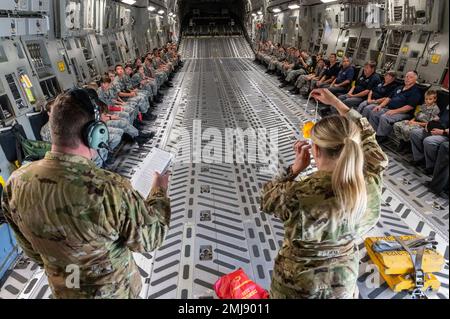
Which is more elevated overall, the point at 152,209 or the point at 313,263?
the point at 152,209

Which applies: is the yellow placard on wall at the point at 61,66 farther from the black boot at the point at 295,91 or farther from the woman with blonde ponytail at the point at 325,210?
the black boot at the point at 295,91

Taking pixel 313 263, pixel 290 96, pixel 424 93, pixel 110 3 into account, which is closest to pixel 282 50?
pixel 290 96

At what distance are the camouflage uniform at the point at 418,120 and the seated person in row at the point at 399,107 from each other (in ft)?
0.68

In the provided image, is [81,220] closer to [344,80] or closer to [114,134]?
[114,134]

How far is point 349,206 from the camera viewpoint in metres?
1.54

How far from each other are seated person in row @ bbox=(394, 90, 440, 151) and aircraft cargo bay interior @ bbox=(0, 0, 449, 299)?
3 centimetres

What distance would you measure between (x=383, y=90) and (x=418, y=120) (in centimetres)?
135

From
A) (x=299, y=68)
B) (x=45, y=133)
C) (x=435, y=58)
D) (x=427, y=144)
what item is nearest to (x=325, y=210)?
(x=427, y=144)

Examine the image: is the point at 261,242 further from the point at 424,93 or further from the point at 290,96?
the point at 290,96

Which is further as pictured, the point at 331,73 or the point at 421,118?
the point at 331,73

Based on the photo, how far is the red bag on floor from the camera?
2420 millimetres

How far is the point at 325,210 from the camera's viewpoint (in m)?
1.57

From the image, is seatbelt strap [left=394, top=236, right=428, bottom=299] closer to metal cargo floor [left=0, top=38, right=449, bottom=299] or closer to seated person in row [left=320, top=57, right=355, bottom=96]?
metal cargo floor [left=0, top=38, right=449, bottom=299]
